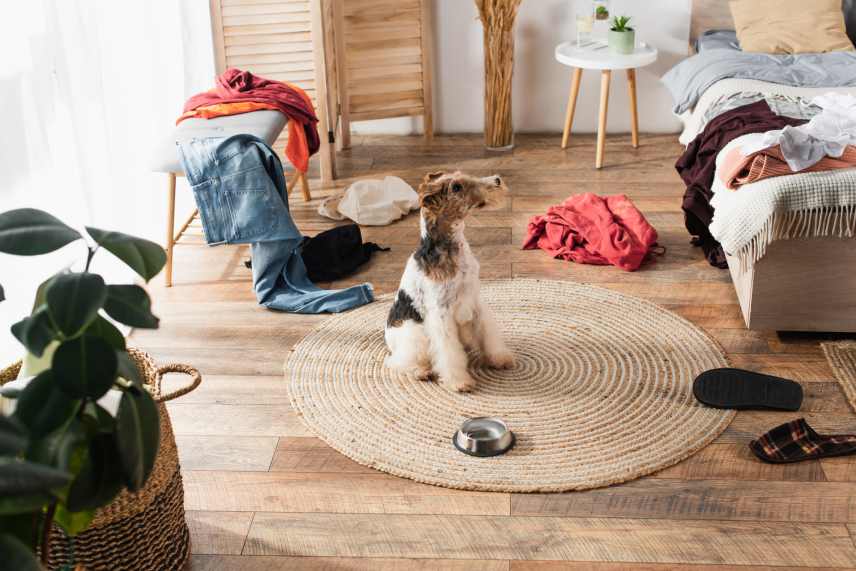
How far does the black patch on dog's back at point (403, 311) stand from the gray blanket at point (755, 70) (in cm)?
200

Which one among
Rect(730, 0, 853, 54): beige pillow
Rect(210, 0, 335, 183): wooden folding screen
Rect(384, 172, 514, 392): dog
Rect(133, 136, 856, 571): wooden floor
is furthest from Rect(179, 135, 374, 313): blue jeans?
Rect(730, 0, 853, 54): beige pillow

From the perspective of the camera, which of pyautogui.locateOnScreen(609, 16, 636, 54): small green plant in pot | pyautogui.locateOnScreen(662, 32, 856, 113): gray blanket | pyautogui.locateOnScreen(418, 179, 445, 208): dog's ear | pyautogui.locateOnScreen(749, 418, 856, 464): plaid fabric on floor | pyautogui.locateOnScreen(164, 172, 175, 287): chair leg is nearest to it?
pyautogui.locateOnScreen(749, 418, 856, 464): plaid fabric on floor

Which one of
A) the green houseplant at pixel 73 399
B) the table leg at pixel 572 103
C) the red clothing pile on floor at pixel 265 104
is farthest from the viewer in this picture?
the table leg at pixel 572 103

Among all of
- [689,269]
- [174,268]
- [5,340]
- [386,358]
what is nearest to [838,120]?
[689,269]

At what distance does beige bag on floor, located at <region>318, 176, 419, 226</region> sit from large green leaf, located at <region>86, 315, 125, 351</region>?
250 cm

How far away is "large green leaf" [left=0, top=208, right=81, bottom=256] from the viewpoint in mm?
1253

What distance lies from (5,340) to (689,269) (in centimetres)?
227

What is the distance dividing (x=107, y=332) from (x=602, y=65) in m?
3.26

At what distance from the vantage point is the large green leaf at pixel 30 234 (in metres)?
1.25

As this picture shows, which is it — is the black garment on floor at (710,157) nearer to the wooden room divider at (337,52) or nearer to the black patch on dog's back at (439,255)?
the black patch on dog's back at (439,255)

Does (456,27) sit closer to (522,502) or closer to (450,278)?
(450,278)

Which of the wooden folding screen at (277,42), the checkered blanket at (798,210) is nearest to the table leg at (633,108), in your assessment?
the wooden folding screen at (277,42)

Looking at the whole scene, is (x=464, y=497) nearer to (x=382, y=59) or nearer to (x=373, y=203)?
(x=373, y=203)

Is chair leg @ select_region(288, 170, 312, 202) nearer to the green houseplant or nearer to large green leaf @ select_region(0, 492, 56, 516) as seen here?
the green houseplant
